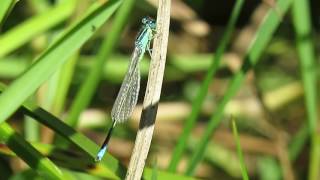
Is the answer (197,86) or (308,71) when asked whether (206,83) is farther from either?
(197,86)

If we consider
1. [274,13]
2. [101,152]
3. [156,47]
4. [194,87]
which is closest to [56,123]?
[101,152]

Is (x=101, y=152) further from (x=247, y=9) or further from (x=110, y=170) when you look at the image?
(x=247, y=9)

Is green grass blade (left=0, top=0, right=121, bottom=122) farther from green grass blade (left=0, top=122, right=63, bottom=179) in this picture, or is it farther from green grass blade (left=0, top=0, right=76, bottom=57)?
green grass blade (left=0, top=0, right=76, bottom=57)

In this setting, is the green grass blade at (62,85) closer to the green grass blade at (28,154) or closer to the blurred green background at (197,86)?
the blurred green background at (197,86)

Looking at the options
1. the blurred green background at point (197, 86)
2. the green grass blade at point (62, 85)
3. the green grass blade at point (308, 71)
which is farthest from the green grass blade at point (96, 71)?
the green grass blade at point (308, 71)

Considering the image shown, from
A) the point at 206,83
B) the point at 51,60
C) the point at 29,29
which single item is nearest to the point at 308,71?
the point at 206,83

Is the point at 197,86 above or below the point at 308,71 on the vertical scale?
above

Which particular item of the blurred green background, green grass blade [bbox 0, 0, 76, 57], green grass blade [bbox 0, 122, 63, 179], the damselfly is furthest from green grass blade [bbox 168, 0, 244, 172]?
green grass blade [bbox 0, 122, 63, 179]
